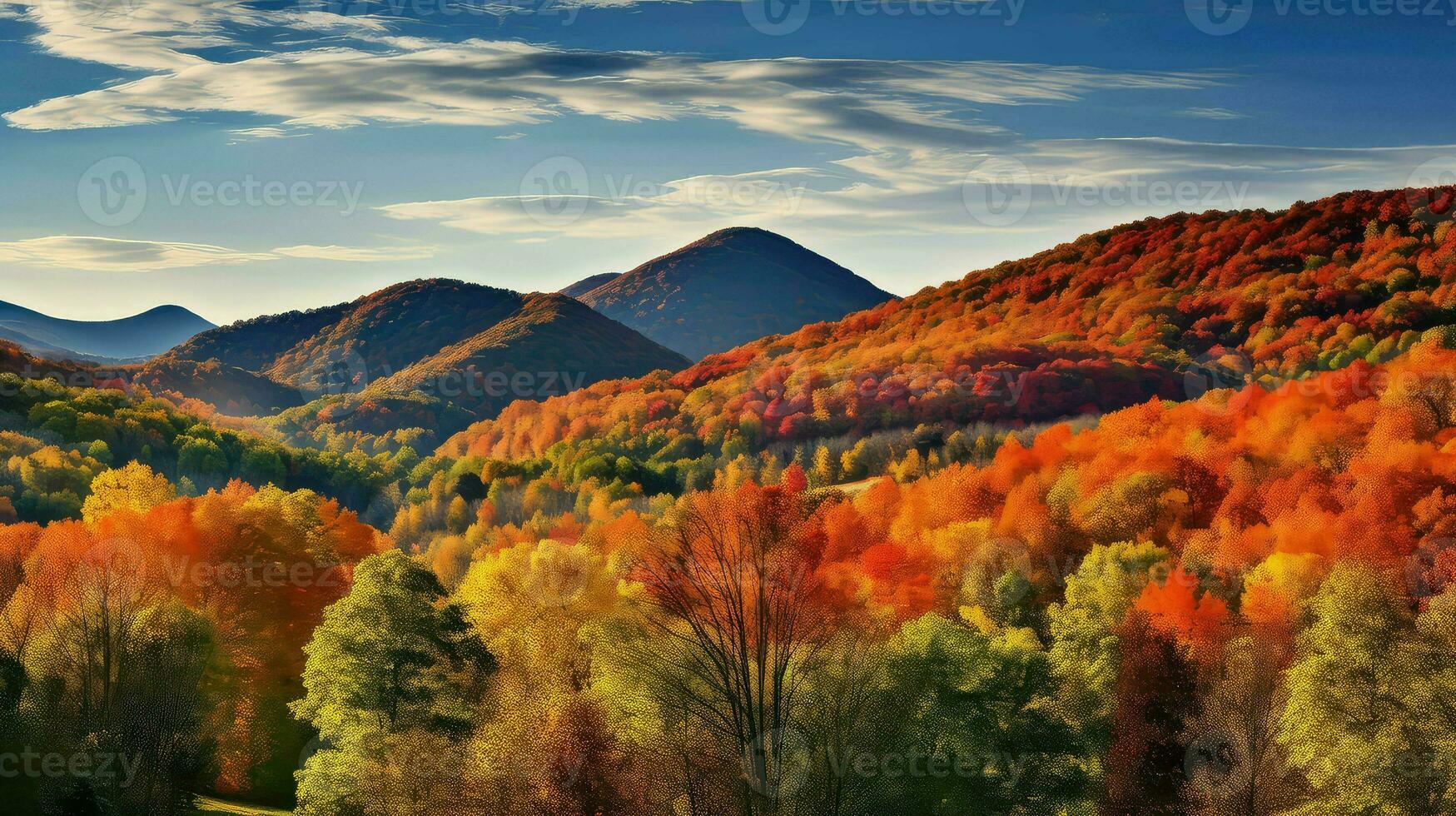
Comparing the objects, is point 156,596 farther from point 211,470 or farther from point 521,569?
point 211,470

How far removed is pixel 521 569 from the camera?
63.3m

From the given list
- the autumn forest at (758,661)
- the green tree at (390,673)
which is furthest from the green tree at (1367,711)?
the green tree at (390,673)

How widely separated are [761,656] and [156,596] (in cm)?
3703

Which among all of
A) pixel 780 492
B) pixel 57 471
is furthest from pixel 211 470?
pixel 780 492
